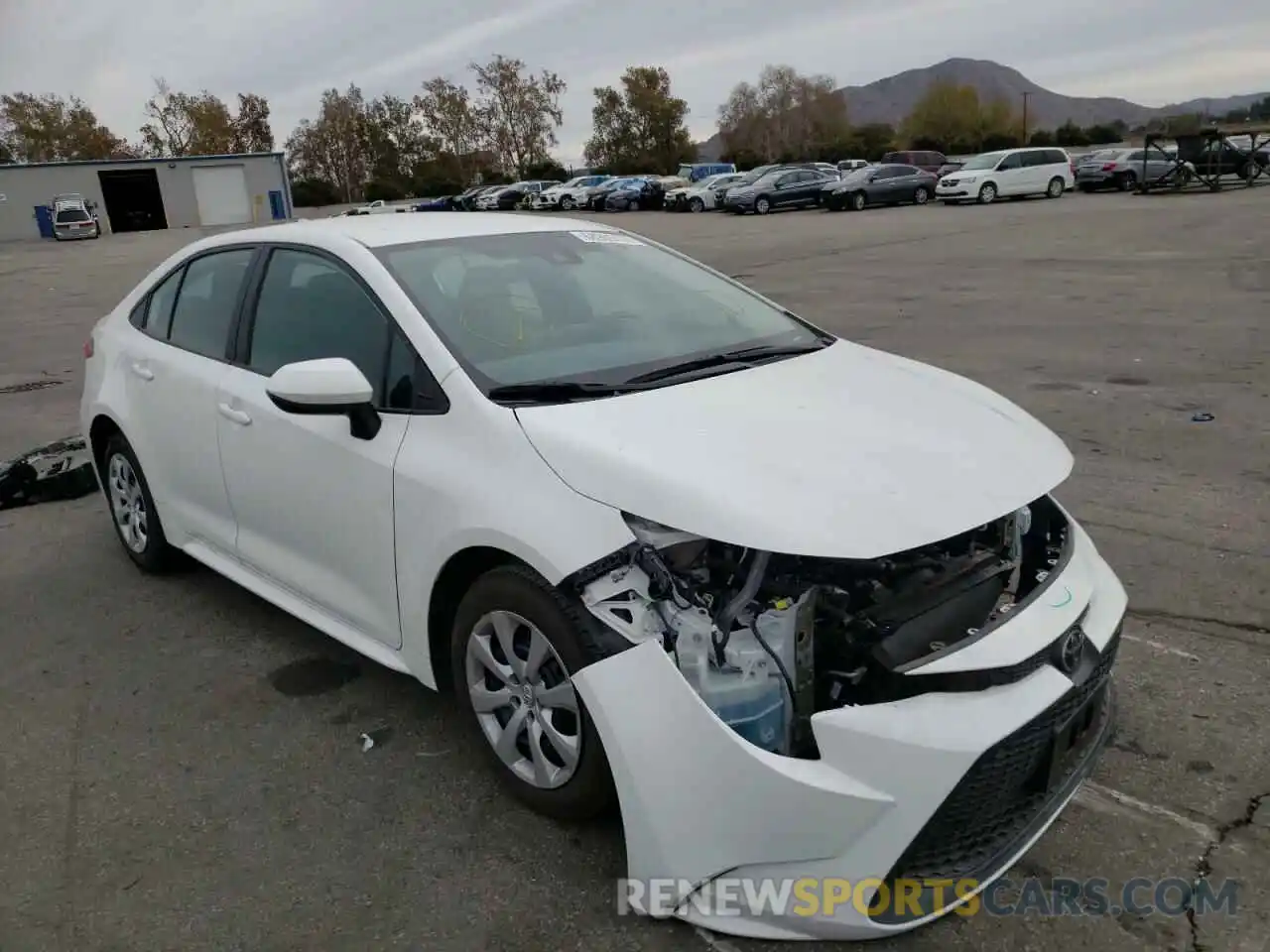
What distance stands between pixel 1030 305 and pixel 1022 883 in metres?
10.7

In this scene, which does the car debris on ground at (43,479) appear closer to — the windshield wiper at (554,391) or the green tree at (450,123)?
the windshield wiper at (554,391)

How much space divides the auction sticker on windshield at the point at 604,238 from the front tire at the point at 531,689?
5.70ft

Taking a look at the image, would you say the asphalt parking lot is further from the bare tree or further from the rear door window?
the bare tree

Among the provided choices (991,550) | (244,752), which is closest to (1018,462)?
(991,550)

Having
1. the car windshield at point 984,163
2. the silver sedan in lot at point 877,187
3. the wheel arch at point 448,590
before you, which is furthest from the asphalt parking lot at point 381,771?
the silver sedan in lot at point 877,187

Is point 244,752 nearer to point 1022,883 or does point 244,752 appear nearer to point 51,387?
point 1022,883

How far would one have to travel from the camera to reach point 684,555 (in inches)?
98.7

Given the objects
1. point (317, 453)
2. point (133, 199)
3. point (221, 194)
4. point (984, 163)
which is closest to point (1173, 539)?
point (317, 453)

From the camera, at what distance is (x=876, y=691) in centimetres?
237

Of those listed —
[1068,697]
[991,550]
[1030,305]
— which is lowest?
[1030,305]

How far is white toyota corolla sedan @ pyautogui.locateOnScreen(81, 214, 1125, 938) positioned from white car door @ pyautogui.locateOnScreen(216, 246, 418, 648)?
1cm

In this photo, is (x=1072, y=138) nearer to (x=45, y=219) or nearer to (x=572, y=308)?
(x=45, y=219)

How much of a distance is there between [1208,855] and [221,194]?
219ft

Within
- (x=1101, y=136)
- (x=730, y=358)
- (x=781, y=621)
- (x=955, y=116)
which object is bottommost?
(x=1101, y=136)
